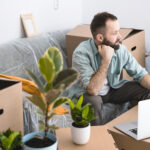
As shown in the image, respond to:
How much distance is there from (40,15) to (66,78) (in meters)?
1.82

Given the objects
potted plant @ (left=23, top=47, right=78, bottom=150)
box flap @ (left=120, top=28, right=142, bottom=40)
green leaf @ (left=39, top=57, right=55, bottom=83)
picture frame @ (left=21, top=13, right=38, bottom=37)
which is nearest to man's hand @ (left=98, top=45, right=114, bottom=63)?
box flap @ (left=120, top=28, right=142, bottom=40)

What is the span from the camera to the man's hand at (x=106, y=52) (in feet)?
7.38

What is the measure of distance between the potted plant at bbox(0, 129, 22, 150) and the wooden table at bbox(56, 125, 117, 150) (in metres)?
0.22

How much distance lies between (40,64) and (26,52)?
1.32 metres

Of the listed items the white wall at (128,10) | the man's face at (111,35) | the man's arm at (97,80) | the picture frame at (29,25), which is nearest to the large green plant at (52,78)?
the man's arm at (97,80)

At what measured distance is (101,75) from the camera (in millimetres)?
2207

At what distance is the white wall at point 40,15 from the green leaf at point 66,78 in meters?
1.44

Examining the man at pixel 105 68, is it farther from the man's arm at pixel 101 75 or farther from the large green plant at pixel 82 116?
the large green plant at pixel 82 116

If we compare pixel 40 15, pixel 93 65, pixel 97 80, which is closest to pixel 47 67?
pixel 97 80

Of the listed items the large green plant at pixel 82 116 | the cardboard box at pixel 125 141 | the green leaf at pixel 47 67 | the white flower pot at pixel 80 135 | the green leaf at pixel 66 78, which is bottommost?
the cardboard box at pixel 125 141

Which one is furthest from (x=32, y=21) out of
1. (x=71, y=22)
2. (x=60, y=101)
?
(x=60, y=101)

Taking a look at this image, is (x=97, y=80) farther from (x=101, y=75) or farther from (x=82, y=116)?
(x=82, y=116)

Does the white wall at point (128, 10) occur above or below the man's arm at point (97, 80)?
above

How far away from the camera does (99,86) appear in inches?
86.9
